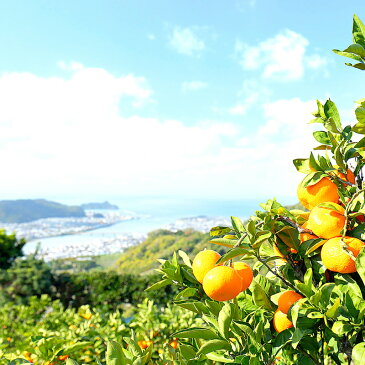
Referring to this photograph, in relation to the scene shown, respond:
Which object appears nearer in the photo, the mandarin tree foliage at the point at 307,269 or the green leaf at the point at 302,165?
the mandarin tree foliage at the point at 307,269

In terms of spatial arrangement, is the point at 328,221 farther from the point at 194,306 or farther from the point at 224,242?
the point at 194,306

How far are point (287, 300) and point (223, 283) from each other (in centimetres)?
23

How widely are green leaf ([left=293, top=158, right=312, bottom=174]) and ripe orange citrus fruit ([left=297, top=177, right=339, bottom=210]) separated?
0.06 meters

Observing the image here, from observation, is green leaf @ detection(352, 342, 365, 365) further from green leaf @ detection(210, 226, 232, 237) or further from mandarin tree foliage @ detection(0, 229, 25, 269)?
mandarin tree foliage @ detection(0, 229, 25, 269)

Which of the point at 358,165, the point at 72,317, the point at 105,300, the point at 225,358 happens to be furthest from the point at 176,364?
the point at 105,300

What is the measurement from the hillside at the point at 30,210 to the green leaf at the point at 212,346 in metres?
96.8

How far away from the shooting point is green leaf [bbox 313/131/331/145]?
3.60ft

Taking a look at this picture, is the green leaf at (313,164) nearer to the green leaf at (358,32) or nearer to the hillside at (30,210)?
the green leaf at (358,32)

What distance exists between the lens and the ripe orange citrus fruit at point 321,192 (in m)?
1.00

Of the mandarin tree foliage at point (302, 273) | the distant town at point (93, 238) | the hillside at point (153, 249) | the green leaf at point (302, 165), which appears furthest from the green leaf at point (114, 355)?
the hillside at point (153, 249)

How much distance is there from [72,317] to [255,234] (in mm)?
2860

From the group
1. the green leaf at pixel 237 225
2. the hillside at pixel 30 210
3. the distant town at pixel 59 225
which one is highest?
the green leaf at pixel 237 225

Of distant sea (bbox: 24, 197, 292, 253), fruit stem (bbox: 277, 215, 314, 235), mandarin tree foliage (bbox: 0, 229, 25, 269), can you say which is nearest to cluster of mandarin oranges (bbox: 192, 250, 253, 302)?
fruit stem (bbox: 277, 215, 314, 235)

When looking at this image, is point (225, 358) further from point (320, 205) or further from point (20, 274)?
point (20, 274)
